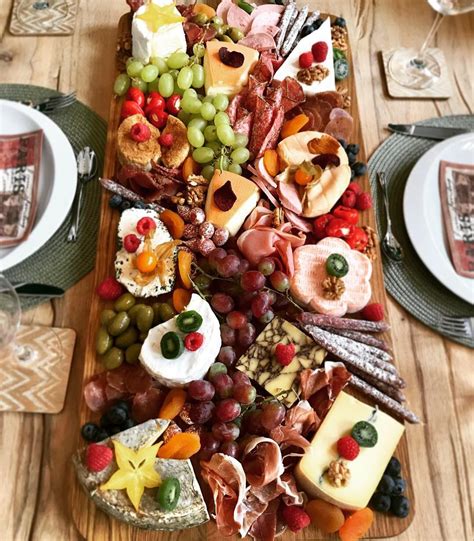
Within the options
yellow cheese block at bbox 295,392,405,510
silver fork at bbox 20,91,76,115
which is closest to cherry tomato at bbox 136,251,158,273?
yellow cheese block at bbox 295,392,405,510

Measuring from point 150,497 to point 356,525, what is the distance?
363mm

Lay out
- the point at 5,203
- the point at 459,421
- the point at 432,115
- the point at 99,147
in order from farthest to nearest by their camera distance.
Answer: the point at 432,115 → the point at 99,147 → the point at 5,203 → the point at 459,421

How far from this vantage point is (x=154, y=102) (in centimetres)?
131

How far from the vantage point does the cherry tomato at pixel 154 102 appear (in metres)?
1.31

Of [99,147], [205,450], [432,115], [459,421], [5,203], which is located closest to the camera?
[205,450]

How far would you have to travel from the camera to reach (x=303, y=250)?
3.76ft

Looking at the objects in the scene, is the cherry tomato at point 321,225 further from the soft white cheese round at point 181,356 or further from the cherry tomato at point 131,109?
the cherry tomato at point 131,109

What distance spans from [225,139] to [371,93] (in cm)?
58

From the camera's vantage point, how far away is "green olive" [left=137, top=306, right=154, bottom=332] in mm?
1065

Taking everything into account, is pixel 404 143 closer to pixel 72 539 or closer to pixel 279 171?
pixel 279 171

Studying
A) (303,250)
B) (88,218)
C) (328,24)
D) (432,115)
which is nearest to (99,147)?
(88,218)

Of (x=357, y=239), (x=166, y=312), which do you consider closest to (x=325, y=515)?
(x=166, y=312)

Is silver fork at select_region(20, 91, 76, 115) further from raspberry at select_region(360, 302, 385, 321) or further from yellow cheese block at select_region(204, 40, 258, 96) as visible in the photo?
raspberry at select_region(360, 302, 385, 321)

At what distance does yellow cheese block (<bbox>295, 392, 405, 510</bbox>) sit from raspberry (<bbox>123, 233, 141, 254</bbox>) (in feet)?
1.67
